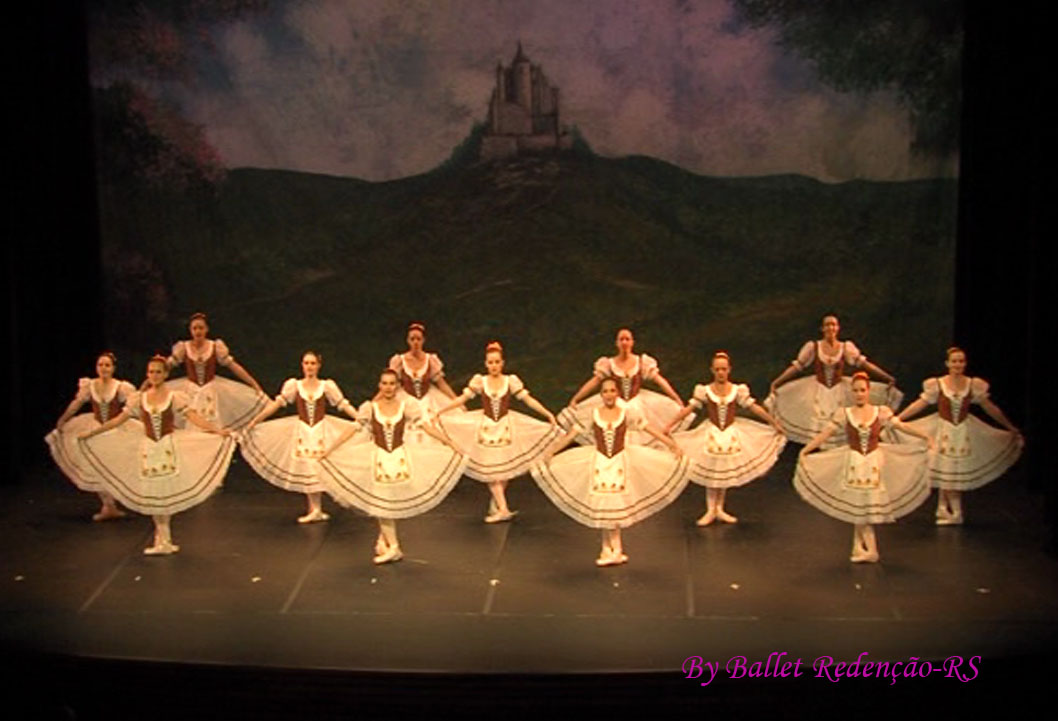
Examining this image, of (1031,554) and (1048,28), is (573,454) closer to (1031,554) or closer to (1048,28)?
(1031,554)

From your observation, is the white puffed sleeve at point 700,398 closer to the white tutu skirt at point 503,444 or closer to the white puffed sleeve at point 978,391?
the white tutu skirt at point 503,444

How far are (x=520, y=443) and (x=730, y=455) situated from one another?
1304 millimetres

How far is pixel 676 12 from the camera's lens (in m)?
13.6

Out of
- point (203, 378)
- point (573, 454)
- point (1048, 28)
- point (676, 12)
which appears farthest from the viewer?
point (676, 12)

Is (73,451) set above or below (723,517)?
above

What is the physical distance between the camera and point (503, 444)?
1110cm

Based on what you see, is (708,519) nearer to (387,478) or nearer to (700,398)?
(700,398)

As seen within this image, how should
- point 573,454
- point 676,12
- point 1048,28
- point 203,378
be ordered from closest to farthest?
point 573,454, point 1048,28, point 203,378, point 676,12

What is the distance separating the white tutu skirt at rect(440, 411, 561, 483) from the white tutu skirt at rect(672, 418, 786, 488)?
90cm

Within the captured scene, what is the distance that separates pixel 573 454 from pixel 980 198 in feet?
12.8

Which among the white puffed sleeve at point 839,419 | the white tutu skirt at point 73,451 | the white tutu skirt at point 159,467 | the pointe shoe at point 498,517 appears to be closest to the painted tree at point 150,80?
the white tutu skirt at point 73,451

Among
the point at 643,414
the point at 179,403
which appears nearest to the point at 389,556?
the point at 179,403

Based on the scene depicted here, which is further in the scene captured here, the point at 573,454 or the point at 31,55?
the point at 31,55

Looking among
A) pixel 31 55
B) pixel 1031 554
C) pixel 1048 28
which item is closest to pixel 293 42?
pixel 31 55
